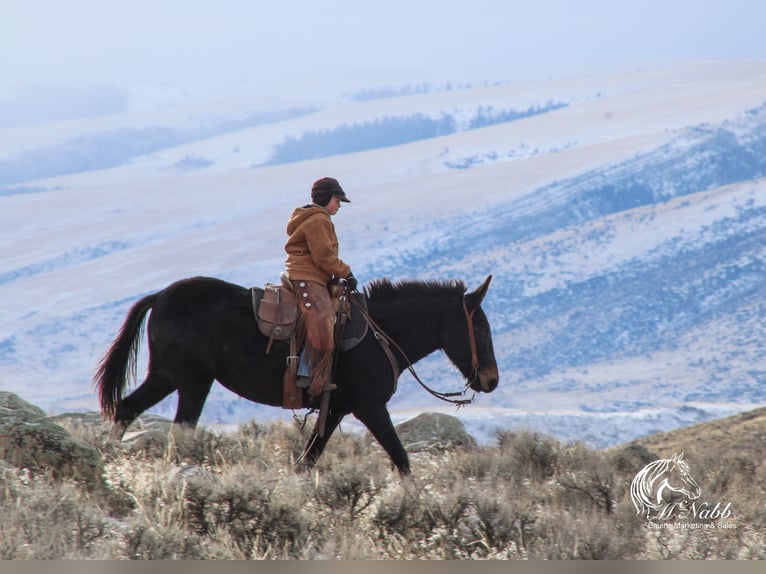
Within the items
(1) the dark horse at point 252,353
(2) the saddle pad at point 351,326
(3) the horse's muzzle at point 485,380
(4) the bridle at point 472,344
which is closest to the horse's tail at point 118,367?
(1) the dark horse at point 252,353

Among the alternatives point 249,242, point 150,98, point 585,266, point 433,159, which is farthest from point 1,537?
point 150,98

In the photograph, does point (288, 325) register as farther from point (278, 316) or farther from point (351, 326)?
point (351, 326)

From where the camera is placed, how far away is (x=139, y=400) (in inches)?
327

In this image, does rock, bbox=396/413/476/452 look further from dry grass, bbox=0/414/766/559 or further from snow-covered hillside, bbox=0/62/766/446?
snow-covered hillside, bbox=0/62/766/446

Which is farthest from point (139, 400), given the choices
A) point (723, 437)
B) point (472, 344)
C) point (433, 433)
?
point (723, 437)

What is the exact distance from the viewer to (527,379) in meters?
93.8

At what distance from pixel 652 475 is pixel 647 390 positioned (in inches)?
3239

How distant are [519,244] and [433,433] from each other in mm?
97529

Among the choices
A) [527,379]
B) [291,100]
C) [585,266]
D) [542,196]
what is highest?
[291,100]

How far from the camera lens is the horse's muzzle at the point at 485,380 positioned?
8.34 m

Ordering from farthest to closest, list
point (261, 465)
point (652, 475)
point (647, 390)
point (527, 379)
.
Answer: point (527, 379)
point (647, 390)
point (261, 465)
point (652, 475)

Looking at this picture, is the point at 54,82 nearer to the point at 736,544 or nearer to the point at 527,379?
the point at 527,379

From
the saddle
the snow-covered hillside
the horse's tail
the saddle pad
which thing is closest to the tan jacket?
the saddle

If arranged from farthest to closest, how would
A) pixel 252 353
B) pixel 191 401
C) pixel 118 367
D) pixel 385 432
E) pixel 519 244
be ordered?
pixel 519 244 → pixel 118 367 → pixel 191 401 → pixel 252 353 → pixel 385 432
